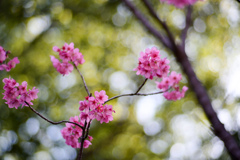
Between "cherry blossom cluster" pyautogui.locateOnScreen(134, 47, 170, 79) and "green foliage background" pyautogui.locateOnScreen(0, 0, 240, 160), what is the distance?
10.2 feet

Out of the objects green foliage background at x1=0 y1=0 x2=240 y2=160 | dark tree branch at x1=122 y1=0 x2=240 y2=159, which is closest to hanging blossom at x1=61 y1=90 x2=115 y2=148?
dark tree branch at x1=122 y1=0 x2=240 y2=159

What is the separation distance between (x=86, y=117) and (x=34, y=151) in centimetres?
404

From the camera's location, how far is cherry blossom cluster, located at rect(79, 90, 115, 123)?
167cm

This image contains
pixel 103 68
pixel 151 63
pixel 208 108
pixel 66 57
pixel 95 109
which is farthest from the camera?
pixel 103 68

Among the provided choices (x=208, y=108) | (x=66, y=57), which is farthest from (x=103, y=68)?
(x=208, y=108)

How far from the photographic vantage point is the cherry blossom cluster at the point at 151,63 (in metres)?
1.82

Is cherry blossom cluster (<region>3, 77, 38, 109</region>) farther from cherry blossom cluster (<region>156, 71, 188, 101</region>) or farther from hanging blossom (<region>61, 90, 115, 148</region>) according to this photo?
cherry blossom cluster (<region>156, 71, 188, 101</region>)

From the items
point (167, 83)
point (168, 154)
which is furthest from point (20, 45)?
point (168, 154)

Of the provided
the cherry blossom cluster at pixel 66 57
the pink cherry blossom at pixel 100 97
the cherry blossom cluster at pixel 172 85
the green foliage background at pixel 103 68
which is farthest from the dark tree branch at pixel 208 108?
the green foliage background at pixel 103 68

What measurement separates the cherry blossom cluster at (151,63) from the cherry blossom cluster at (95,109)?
0.40m

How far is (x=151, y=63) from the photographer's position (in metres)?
1.84

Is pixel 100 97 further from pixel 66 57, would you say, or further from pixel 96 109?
pixel 66 57

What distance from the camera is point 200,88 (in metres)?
1.20

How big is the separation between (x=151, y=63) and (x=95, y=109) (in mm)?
591
